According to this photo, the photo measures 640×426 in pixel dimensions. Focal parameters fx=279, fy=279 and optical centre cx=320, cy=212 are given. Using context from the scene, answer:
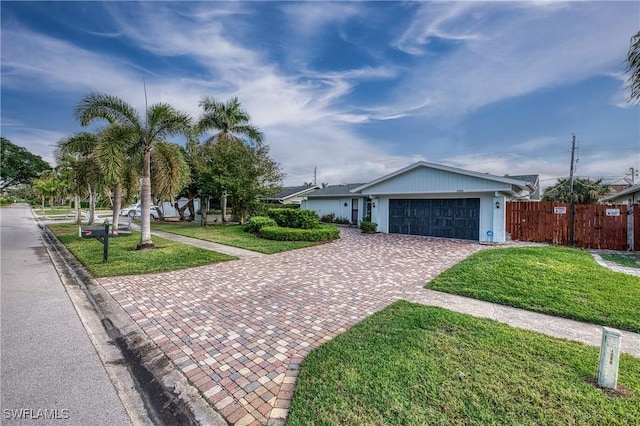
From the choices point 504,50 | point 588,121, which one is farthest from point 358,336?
point 588,121

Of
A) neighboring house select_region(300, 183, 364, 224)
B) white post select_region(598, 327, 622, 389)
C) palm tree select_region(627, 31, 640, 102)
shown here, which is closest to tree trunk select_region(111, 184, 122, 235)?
neighboring house select_region(300, 183, 364, 224)

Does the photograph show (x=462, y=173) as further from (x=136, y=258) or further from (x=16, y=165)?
(x=16, y=165)

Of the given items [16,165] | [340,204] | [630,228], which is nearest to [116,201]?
[340,204]

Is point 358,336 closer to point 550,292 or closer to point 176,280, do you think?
point 550,292

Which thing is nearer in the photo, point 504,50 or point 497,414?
point 497,414

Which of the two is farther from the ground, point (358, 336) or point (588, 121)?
point (588, 121)

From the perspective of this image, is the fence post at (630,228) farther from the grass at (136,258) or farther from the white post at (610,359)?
the grass at (136,258)

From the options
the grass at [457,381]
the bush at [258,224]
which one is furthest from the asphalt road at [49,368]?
the bush at [258,224]

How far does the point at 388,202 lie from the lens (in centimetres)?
1609

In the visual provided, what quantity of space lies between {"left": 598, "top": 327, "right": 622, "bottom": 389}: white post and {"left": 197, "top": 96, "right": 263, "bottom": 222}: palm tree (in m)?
21.1

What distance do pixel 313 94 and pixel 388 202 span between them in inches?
281

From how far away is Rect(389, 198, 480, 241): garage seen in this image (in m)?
13.3

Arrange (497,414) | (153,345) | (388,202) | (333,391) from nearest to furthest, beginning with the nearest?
(497,414) → (333,391) → (153,345) → (388,202)

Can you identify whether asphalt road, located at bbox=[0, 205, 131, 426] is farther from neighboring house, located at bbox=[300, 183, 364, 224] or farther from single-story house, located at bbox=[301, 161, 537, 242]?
neighboring house, located at bbox=[300, 183, 364, 224]
